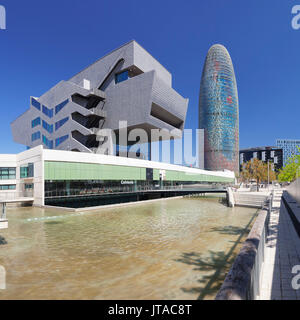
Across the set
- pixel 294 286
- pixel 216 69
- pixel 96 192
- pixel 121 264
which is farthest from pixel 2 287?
pixel 216 69

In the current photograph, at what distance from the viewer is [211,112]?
5714 inches

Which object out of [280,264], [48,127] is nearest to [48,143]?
[48,127]

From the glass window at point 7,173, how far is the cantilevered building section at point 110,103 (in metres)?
15.1

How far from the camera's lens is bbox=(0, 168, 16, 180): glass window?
36578mm

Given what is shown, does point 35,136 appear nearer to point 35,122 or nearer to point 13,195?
Result: point 35,122

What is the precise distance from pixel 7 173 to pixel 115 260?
120 feet

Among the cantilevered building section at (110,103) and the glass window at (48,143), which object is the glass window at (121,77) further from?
the glass window at (48,143)

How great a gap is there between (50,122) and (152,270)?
194 ft

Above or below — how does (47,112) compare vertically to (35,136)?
above

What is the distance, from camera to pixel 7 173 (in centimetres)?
3703

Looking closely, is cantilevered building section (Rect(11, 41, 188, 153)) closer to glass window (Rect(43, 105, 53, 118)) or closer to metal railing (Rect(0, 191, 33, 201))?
glass window (Rect(43, 105, 53, 118))

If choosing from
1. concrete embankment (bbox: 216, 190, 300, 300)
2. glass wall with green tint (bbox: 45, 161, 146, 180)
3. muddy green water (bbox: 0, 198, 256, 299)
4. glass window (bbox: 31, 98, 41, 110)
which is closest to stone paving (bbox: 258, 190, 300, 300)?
concrete embankment (bbox: 216, 190, 300, 300)

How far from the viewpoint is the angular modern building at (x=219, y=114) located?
474 feet
